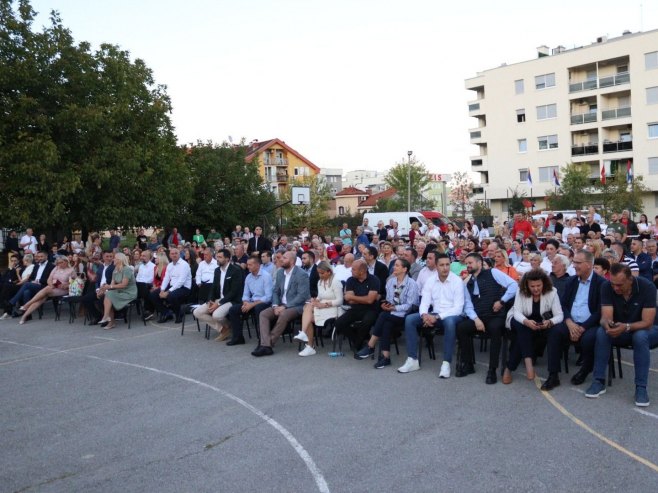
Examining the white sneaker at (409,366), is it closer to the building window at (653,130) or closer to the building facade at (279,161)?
the building window at (653,130)

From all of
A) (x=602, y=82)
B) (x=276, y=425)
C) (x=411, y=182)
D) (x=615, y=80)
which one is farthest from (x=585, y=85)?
(x=276, y=425)

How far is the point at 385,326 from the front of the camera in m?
8.48

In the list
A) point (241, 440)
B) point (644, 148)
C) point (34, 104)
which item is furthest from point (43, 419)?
point (644, 148)

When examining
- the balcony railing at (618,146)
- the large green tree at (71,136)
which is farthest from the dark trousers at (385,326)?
the balcony railing at (618,146)

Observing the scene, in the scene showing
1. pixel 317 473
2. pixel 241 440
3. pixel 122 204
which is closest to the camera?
pixel 317 473

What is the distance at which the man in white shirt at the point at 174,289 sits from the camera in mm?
12430

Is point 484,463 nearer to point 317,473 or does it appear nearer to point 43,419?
point 317,473

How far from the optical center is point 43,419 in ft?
21.1

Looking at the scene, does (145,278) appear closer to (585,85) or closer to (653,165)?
(653,165)

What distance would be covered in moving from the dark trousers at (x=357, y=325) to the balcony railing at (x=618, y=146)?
48.5 meters

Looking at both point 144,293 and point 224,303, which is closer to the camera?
A: point 224,303

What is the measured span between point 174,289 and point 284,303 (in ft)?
11.3

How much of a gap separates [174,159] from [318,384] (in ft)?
76.7

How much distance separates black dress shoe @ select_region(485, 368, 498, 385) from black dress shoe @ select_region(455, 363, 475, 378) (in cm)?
37
